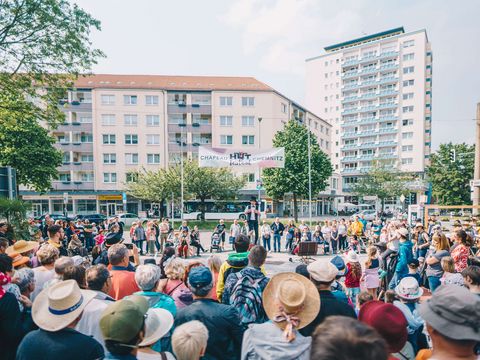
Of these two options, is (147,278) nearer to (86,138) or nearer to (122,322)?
(122,322)

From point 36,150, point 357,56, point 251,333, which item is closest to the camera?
point 251,333

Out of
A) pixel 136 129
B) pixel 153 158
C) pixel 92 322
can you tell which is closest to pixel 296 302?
pixel 92 322

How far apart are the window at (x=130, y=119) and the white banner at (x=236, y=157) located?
34.7 meters

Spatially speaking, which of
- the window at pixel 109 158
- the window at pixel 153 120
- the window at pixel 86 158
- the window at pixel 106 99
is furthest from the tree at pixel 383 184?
the window at pixel 86 158

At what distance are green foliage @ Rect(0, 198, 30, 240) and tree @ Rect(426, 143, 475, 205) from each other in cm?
5217

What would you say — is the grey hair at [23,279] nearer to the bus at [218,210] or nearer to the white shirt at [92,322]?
the white shirt at [92,322]

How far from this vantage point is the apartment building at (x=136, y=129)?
45.8 metres

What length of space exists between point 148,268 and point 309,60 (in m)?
93.0

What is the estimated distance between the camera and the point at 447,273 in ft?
16.9

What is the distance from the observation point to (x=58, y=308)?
7.34ft

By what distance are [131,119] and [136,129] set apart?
1.71m

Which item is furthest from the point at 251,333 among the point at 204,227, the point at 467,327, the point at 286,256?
the point at 204,227

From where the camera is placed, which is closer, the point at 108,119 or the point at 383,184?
the point at 108,119

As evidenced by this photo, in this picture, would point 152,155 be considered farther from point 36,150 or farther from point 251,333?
point 251,333
